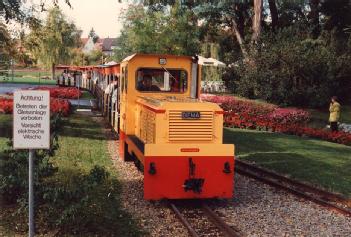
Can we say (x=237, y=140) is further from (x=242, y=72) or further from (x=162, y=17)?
(x=162, y=17)

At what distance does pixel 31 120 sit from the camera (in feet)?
18.2

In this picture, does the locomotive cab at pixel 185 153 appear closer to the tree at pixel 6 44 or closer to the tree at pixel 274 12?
the tree at pixel 6 44

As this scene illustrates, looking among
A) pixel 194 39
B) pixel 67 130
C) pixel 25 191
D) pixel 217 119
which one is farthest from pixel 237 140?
pixel 194 39

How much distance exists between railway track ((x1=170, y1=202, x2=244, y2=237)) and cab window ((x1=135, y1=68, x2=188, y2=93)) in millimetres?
3158

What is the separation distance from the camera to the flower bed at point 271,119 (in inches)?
842

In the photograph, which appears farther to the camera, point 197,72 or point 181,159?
point 197,72

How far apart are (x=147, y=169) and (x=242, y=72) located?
24.5 meters

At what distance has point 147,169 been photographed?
889cm

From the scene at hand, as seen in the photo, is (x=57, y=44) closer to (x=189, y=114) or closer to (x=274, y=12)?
(x=274, y=12)

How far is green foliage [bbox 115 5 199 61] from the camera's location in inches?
1412

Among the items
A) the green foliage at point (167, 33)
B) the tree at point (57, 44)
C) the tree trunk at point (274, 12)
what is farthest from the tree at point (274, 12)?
the tree at point (57, 44)

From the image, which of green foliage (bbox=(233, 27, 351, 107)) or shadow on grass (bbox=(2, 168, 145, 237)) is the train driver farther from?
green foliage (bbox=(233, 27, 351, 107))

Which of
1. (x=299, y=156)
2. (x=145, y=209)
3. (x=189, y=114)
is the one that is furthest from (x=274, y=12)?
(x=145, y=209)

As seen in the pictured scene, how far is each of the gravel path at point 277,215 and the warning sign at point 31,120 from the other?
12.7ft
